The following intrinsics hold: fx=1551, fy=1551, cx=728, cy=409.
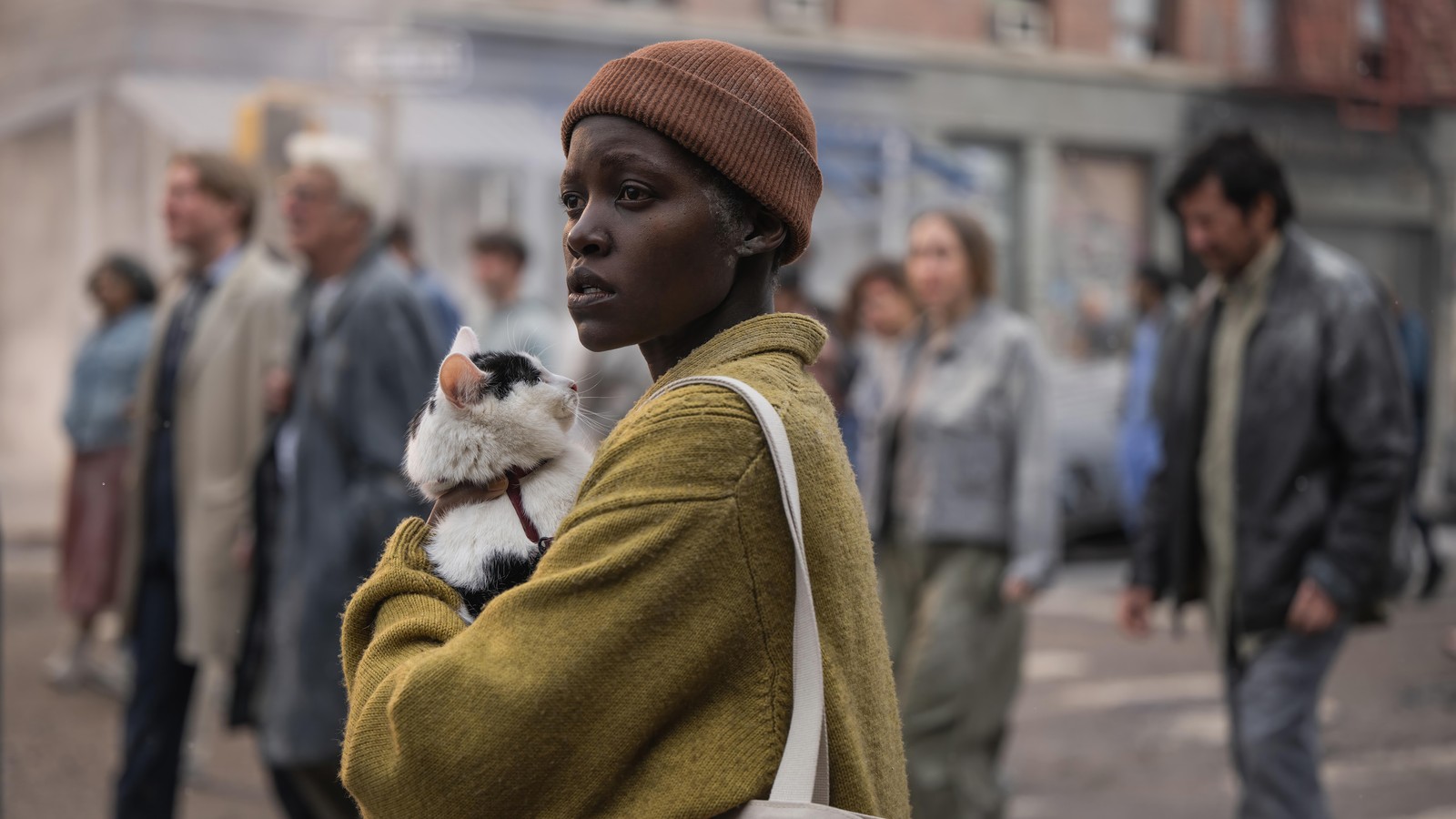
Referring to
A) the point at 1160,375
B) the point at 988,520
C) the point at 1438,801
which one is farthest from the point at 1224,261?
the point at 1438,801

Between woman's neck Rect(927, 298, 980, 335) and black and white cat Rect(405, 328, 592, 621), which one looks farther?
woman's neck Rect(927, 298, 980, 335)

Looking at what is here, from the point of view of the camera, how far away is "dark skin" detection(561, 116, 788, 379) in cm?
182

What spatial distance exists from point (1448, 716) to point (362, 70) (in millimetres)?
6705

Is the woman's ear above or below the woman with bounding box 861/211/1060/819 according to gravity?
above

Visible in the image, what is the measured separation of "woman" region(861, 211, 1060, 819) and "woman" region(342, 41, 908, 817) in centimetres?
353

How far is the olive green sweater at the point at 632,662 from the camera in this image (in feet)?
5.24

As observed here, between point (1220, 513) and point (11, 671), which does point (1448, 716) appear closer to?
point (1220, 513)

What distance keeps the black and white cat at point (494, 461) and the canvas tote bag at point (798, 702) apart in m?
0.33

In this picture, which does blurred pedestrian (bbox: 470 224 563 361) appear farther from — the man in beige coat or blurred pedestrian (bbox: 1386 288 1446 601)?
blurred pedestrian (bbox: 1386 288 1446 601)

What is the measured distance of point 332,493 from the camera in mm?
4566

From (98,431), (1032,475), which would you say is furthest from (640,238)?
(98,431)

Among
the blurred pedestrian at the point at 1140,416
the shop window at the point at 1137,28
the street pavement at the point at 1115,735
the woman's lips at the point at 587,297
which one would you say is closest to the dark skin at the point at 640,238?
the woman's lips at the point at 587,297

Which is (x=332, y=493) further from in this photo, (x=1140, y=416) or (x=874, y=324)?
(x=1140, y=416)

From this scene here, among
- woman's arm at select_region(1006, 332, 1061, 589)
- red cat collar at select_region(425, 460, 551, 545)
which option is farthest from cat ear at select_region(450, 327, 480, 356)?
woman's arm at select_region(1006, 332, 1061, 589)
